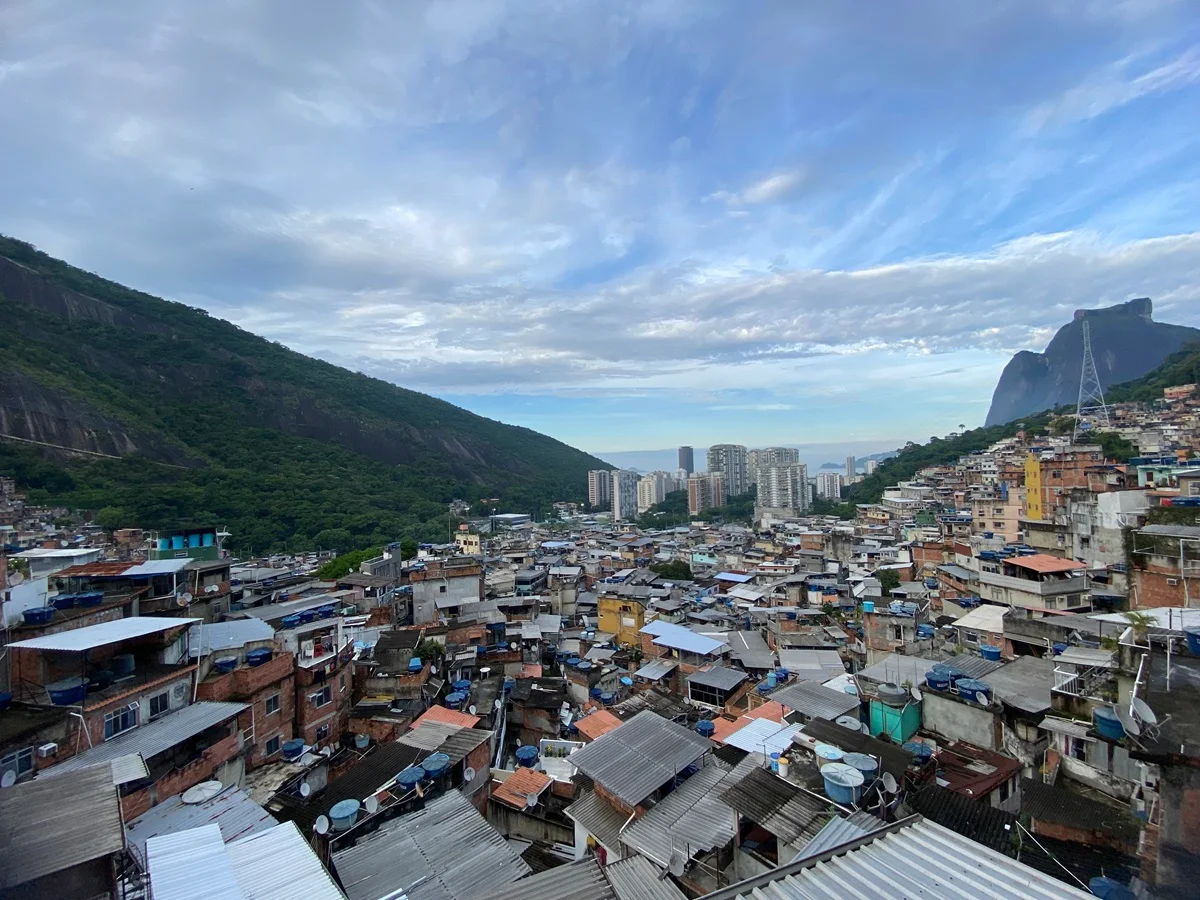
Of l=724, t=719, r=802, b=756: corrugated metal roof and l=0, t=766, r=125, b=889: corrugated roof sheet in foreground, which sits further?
l=724, t=719, r=802, b=756: corrugated metal roof

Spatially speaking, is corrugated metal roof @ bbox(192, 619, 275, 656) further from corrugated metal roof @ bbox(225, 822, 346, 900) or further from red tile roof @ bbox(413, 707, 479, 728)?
corrugated metal roof @ bbox(225, 822, 346, 900)

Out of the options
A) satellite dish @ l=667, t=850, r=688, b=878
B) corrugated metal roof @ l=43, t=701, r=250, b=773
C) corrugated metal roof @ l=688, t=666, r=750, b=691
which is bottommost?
corrugated metal roof @ l=688, t=666, r=750, b=691

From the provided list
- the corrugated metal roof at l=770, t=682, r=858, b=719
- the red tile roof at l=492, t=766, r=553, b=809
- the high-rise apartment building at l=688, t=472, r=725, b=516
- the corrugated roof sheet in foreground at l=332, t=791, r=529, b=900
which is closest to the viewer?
the corrugated roof sheet in foreground at l=332, t=791, r=529, b=900

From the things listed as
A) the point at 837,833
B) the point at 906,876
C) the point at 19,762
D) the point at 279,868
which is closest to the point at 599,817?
the point at 837,833

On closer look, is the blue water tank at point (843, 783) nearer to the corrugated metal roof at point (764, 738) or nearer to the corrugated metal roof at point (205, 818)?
the corrugated metal roof at point (764, 738)

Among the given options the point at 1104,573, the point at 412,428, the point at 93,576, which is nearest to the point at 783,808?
the point at 93,576

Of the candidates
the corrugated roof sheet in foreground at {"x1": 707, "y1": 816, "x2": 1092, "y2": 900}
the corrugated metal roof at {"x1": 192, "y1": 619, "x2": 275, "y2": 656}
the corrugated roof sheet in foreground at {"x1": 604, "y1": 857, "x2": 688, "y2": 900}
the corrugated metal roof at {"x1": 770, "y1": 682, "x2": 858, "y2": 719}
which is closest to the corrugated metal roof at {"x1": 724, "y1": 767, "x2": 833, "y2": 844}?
the corrugated roof sheet in foreground at {"x1": 604, "y1": 857, "x2": 688, "y2": 900}

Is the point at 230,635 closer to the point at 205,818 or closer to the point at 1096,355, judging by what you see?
the point at 205,818
